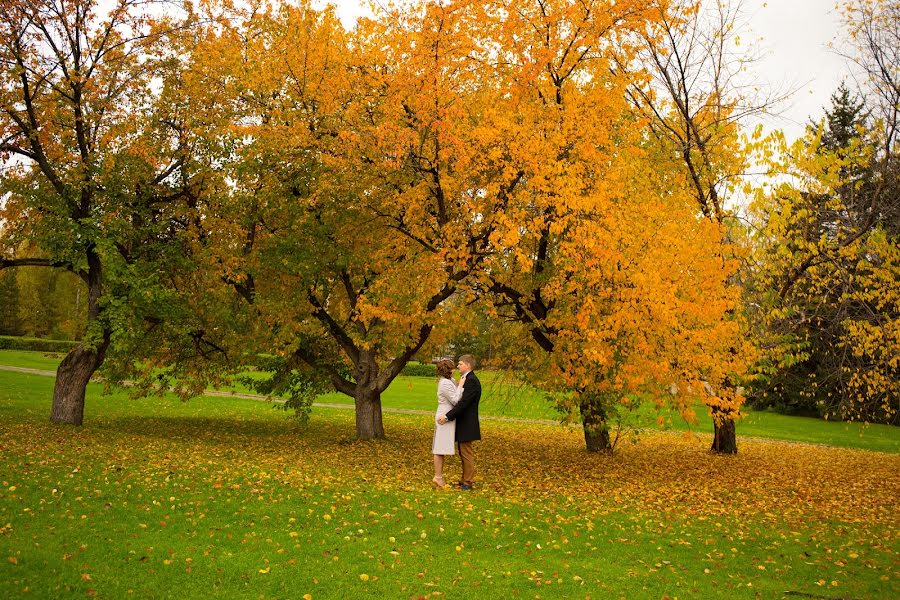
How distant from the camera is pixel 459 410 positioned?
1015 cm

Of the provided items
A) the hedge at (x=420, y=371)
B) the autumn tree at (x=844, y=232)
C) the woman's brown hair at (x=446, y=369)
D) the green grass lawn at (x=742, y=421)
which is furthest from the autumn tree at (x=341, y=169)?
the hedge at (x=420, y=371)

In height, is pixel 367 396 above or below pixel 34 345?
above

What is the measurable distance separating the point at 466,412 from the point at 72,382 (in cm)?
998

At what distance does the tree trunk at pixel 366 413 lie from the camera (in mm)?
16891

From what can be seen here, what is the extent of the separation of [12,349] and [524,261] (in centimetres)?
5002

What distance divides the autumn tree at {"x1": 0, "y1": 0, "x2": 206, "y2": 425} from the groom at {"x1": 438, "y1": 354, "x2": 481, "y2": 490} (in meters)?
7.17

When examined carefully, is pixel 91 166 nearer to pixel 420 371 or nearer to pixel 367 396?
pixel 367 396

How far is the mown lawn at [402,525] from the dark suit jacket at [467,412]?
91cm

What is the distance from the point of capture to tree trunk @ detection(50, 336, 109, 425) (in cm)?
1523

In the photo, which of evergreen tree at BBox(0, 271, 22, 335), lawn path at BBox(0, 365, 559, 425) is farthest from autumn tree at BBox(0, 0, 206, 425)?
evergreen tree at BBox(0, 271, 22, 335)

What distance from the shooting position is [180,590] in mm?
5871

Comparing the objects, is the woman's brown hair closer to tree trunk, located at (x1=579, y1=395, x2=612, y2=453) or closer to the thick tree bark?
tree trunk, located at (x1=579, y1=395, x2=612, y2=453)

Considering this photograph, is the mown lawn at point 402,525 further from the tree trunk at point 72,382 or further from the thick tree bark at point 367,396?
the thick tree bark at point 367,396

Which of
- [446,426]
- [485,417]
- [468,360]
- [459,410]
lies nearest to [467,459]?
[446,426]
